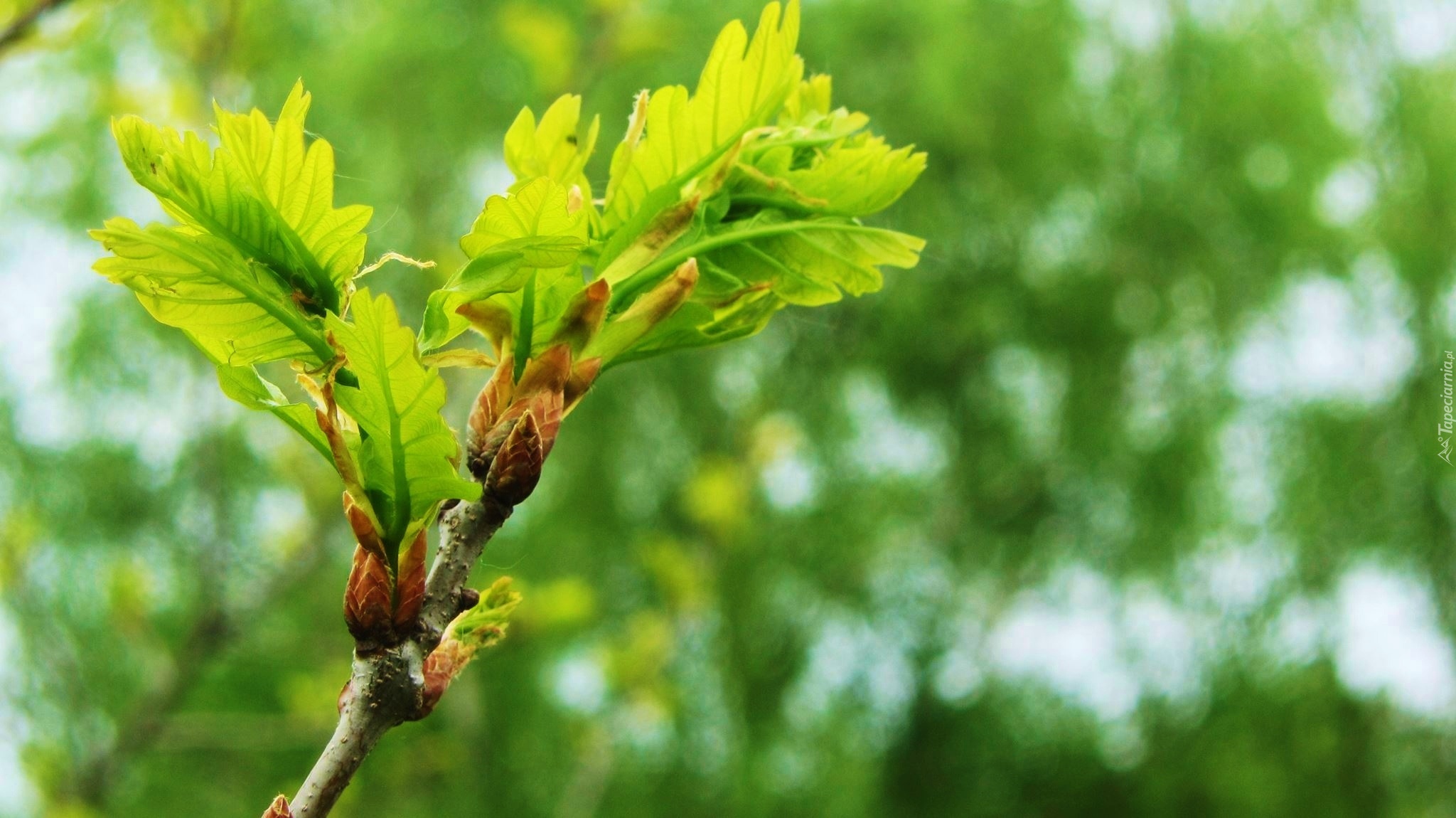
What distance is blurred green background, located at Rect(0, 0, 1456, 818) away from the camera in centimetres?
505

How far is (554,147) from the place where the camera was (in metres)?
0.48

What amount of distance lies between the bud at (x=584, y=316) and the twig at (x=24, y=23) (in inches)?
22.7

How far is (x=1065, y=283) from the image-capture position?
19.8 ft

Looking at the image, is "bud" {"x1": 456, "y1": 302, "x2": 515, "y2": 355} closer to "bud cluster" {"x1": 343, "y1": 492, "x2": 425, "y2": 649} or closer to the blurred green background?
"bud cluster" {"x1": 343, "y1": 492, "x2": 425, "y2": 649}

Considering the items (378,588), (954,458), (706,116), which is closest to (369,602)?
(378,588)

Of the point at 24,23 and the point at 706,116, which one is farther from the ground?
the point at 24,23

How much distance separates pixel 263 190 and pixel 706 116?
166 mm

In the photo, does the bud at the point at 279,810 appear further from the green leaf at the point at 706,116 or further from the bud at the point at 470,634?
the green leaf at the point at 706,116

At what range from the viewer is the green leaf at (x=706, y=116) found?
0.44m

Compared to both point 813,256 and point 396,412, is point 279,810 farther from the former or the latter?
point 813,256

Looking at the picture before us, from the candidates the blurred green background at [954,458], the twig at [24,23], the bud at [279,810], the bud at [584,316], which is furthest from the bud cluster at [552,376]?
the blurred green background at [954,458]

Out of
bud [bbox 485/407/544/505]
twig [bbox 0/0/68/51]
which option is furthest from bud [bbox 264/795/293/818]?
twig [bbox 0/0/68/51]

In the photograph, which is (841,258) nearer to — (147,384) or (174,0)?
(174,0)

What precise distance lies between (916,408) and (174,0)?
486cm
